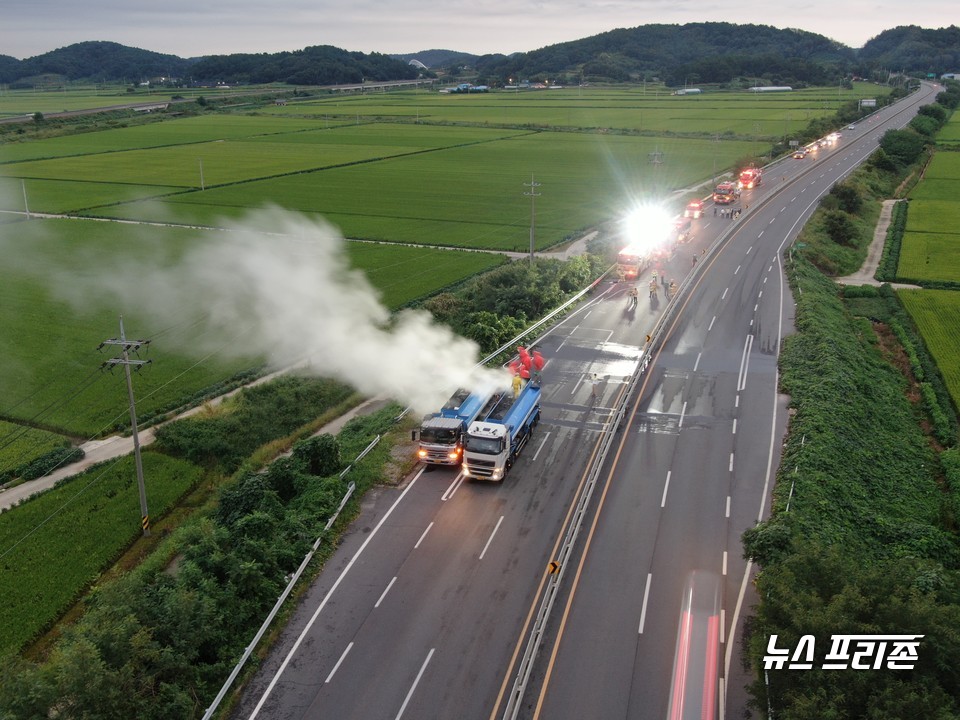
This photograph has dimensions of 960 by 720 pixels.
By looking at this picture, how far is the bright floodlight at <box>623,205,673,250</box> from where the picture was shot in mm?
82812

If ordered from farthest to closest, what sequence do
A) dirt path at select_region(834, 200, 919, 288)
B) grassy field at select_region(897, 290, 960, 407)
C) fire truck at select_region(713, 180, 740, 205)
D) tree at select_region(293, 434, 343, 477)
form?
fire truck at select_region(713, 180, 740, 205), dirt path at select_region(834, 200, 919, 288), grassy field at select_region(897, 290, 960, 407), tree at select_region(293, 434, 343, 477)

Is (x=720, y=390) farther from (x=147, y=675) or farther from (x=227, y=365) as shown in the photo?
(x=147, y=675)

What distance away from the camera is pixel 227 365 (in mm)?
53812

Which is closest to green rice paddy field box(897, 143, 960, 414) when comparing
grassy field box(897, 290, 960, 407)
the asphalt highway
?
grassy field box(897, 290, 960, 407)

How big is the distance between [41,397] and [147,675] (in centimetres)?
3026

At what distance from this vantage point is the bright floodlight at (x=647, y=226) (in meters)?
82.8

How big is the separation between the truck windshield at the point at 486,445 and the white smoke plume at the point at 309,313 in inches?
219

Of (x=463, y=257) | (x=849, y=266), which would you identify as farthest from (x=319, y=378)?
(x=849, y=266)

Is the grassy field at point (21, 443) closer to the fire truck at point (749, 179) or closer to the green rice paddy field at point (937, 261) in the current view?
the green rice paddy field at point (937, 261)

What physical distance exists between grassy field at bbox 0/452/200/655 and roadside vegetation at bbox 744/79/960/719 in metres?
25.5

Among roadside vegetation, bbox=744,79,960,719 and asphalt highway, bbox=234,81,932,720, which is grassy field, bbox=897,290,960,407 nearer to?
roadside vegetation, bbox=744,79,960,719

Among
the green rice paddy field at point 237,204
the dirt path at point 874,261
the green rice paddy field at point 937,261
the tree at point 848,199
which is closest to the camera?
the green rice paddy field at point 237,204

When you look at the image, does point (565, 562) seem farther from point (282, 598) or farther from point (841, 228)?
point (841, 228)

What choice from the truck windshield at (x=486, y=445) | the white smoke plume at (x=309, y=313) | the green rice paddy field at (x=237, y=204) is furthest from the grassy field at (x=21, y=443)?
the truck windshield at (x=486, y=445)
